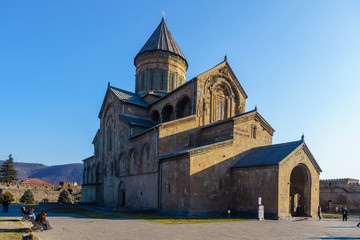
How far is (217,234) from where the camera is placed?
12406 mm

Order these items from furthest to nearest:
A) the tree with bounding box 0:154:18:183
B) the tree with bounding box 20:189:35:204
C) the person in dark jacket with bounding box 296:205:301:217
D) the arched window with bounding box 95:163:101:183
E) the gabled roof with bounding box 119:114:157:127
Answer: the tree with bounding box 0:154:18:183, the tree with bounding box 20:189:35:204, the arched window with bounding box 95:163:101:183, the gabled roof with bounding box 119:114:157:127, the person in dark jacket with bounding box 296:205:301:217

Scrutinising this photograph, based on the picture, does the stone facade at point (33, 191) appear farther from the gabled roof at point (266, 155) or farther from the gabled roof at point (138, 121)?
the gabled roof at point (266, 155)

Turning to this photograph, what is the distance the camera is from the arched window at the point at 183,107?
27.8 meters

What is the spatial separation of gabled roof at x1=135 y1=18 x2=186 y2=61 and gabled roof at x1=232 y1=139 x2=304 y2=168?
1810cm

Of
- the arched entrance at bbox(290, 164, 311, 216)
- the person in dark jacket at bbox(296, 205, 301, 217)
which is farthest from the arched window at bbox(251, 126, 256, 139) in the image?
the person in dark jacket at bbox(296, 205, 301, 217)

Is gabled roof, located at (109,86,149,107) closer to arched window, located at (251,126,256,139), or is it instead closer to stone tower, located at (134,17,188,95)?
stone tower, located at (134,17,188,95)

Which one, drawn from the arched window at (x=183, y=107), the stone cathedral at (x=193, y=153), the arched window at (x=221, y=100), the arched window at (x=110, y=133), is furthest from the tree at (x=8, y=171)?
the arched window at (x=221, y=100)

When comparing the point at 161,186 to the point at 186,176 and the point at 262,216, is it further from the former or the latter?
the point at 262,216

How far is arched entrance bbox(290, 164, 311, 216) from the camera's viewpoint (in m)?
22.2

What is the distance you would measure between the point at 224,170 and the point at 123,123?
483 inches

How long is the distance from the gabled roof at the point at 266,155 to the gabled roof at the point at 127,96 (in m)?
13.4

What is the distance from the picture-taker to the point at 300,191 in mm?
23141

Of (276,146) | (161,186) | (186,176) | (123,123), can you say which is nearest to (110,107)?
(123,123)

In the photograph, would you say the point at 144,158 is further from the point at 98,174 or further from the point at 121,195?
the point at 98,174
